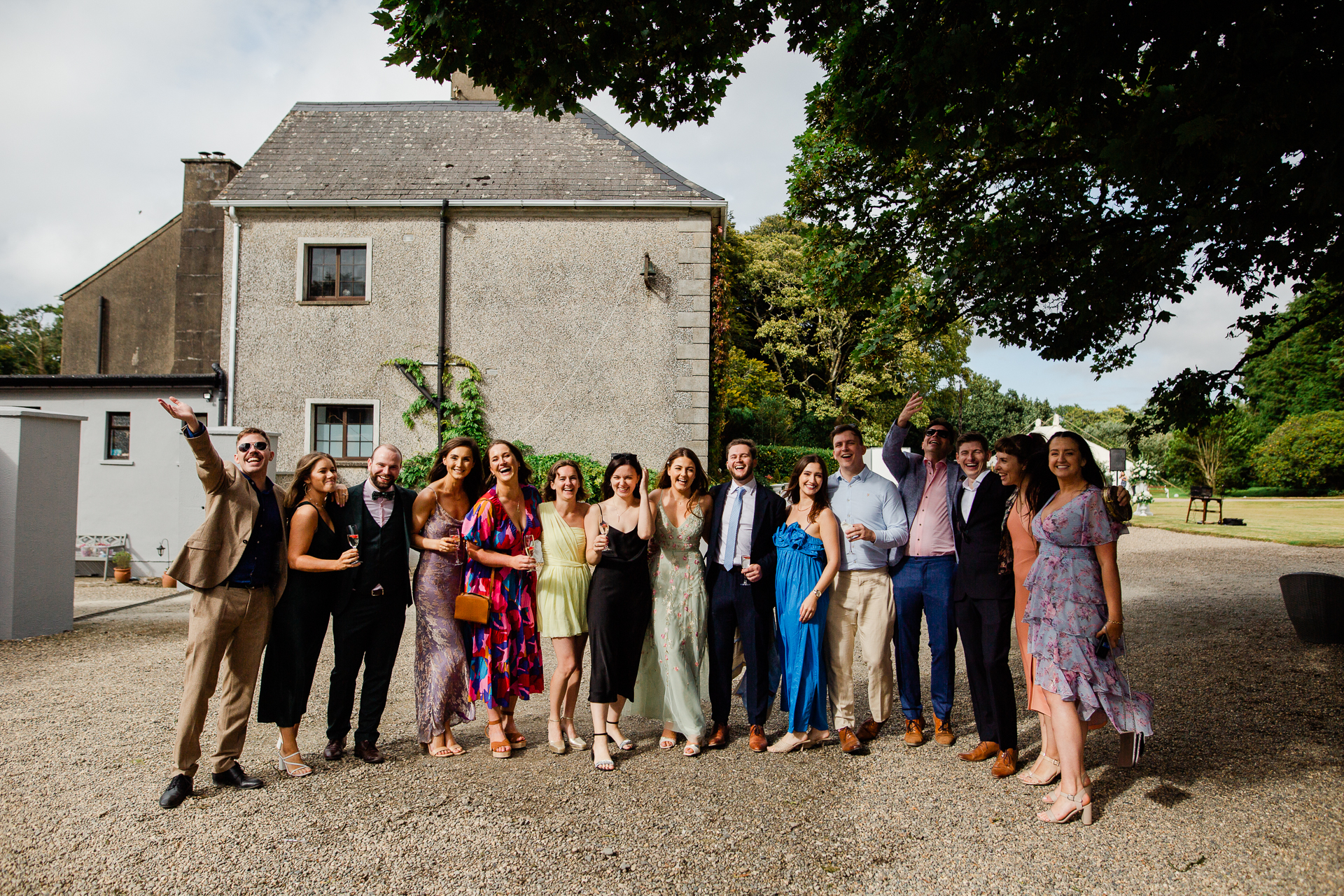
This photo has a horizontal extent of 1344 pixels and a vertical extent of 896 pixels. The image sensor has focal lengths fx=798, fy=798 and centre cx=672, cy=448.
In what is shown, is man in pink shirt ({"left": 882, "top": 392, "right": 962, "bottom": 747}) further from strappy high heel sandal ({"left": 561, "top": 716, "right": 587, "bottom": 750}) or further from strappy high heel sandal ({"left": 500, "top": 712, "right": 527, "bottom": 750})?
strappy high heel sandal ({"left": 500, "top": 712, "right": 527, "bottom": 750})

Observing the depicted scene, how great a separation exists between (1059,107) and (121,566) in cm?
1533

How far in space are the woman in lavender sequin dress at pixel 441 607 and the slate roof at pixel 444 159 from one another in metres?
12.0

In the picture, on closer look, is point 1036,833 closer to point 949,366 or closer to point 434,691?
point 434,691

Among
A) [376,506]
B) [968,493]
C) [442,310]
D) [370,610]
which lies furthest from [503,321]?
[968,493]

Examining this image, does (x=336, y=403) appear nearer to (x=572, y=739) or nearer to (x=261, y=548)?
(x=261, y=548)

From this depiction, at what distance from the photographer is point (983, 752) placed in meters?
4.82

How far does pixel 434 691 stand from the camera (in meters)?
4.91

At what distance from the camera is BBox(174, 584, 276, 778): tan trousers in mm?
4172

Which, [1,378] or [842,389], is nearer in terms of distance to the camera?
[1,378]

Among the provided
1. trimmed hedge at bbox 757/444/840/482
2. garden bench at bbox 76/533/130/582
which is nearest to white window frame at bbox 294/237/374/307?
garden bench at bbox 76/533/130/582

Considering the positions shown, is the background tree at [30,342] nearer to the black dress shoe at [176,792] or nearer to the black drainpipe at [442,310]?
the black drainpipe at [442,310]

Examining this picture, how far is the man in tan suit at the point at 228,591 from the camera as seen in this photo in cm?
416

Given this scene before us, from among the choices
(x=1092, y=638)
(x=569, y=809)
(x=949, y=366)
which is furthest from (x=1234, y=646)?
(x=949, y=366)

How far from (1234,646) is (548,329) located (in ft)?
40.2
